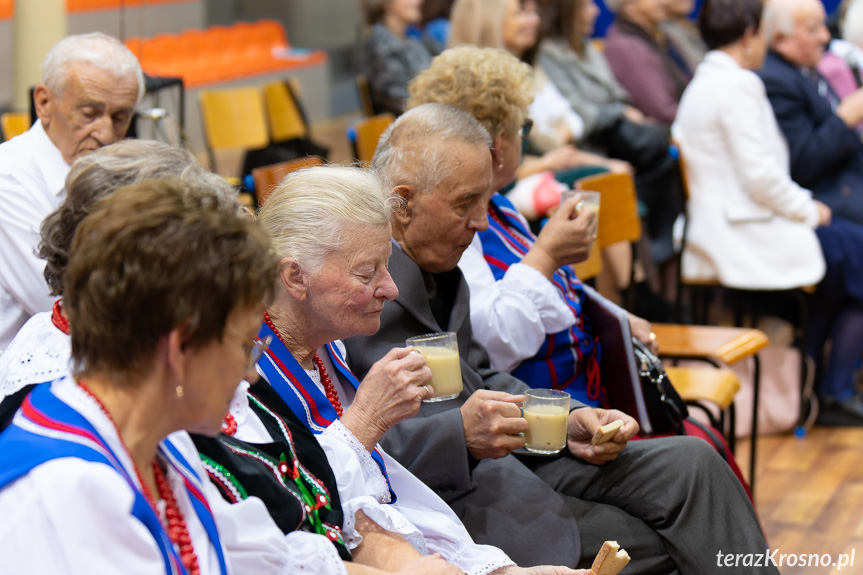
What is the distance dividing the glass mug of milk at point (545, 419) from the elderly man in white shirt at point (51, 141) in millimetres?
1172

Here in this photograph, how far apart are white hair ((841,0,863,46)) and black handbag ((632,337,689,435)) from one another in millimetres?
3771

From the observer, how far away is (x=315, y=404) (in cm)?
172

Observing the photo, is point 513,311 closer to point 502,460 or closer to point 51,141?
point 502,460

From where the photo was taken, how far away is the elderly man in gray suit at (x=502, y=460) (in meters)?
1.95

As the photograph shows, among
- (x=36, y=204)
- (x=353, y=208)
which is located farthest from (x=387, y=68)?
(x=353, y=208)

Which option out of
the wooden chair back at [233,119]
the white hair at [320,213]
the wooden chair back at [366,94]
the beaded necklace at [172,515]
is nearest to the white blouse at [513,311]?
the white hair at [320,213]

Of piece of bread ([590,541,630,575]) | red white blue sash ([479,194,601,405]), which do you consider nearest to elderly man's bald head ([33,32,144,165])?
red white blue sash ([479,194,601,405])

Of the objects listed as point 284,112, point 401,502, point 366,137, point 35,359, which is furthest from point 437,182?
point 284,112

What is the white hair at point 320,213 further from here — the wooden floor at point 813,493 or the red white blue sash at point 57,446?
the wooden floor at point 813,493

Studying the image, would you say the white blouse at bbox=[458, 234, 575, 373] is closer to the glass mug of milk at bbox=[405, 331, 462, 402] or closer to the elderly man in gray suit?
the elderly man in gray suit

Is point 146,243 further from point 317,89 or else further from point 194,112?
point 317,89

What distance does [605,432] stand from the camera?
2037 millimetres

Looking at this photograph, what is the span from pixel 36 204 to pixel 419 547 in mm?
1300

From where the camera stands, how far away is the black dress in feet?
4.42
